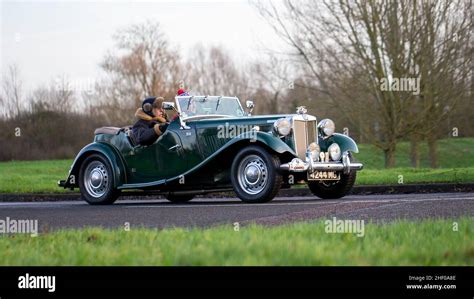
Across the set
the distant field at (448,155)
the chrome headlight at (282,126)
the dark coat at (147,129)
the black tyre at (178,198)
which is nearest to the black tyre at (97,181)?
the dark coat at (147,129)

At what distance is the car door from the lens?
14.0 m

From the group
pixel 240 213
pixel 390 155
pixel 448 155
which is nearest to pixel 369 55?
pixel 390 155

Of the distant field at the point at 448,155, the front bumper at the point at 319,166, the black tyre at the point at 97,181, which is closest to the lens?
the front bumper at the point at 319,166

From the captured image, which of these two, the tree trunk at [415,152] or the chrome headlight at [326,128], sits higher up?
the chrome headlight at [326,128]

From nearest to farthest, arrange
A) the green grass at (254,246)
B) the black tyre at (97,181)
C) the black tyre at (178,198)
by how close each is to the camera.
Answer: the green grass at (254,246), the black tyre at (97,181), the black tyre at (178,198)

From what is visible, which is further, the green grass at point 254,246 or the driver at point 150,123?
the driver at point 150,123

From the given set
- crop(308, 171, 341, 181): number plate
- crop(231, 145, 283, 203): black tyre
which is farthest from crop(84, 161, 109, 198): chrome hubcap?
crop(308, 171, 341, 181): number plate

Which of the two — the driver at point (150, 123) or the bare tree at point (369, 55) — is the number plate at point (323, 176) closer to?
the driver at point (150, 123)

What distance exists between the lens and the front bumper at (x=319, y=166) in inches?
493

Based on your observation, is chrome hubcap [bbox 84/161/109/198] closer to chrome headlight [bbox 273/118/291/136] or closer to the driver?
the driver

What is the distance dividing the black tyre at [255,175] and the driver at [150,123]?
1900 mm

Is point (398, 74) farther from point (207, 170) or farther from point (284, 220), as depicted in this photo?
point (284, 220)

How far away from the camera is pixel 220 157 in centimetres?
1339

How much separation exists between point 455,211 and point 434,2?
18.2 metres
